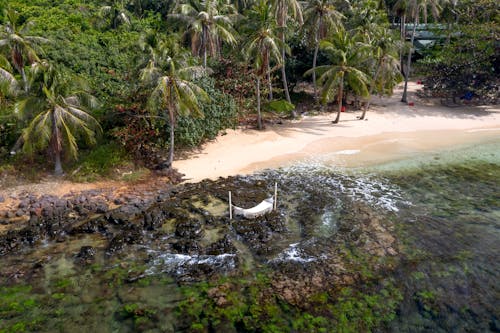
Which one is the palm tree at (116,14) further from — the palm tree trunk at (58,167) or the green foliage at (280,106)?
the palm tree trunk at (58,167)

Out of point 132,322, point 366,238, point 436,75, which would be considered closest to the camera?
point 132,322

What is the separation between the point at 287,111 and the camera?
125ft

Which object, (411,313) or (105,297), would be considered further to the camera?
(105,297)

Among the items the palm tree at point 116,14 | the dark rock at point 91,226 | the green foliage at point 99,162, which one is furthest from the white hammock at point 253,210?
the palm tree at point 116,14

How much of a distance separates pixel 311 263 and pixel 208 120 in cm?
1562

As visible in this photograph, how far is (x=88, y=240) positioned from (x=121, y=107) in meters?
10.4

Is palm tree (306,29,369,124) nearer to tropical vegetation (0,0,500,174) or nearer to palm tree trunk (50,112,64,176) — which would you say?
tropical vegetation (0,0,500,174)

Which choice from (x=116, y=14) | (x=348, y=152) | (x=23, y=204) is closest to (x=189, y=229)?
(x=23, y=204)

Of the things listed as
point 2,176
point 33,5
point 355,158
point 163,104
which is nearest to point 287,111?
point 355,158

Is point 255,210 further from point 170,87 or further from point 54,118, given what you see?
point 54,118

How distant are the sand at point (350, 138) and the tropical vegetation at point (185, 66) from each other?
168 cm

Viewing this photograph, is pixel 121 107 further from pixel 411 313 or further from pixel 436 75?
pixel 436 75

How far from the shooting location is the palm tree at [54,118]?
2059 centimetres

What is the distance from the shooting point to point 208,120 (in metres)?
28.0
